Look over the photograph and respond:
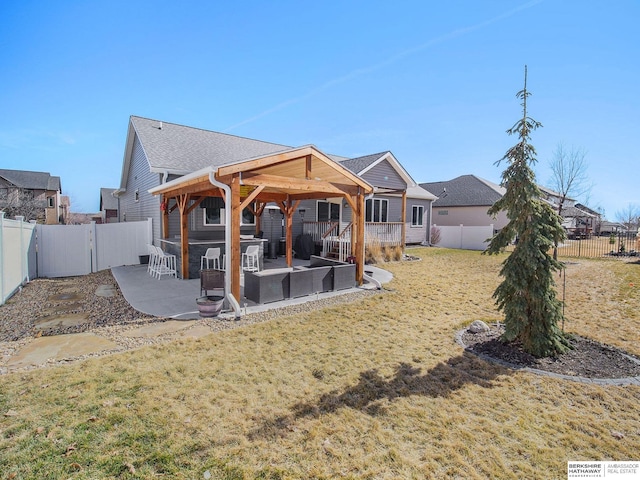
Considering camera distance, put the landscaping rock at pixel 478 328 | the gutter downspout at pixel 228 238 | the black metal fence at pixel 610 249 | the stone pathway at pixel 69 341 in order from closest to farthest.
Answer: the stone pathway at pixel 69 341
the landscaping rock at pixel 478 328
the gutter downspout at pixel 228 238
the black metal fence at pixel 610 249

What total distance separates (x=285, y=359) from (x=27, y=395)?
Answer: 2790 mm

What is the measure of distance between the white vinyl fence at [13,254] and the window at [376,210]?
14157 millimetres

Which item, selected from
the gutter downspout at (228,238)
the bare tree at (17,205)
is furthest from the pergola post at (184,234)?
the bare tree at (17,205)

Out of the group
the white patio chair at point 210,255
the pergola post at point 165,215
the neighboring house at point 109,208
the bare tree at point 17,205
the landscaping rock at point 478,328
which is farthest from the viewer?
the neighboring house at point 109,208

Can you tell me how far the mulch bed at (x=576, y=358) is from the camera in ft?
12.8

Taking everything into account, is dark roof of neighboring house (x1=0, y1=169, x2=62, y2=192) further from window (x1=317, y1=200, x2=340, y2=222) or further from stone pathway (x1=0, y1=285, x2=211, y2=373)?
stone pathway (x1=0, y1=285, x2=211, y2=373)

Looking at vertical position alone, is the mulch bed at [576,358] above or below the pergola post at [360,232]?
below

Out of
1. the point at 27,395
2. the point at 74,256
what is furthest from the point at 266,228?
the point at 27,395

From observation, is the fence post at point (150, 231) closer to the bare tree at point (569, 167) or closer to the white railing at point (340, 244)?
the white railing at point (340, 244)

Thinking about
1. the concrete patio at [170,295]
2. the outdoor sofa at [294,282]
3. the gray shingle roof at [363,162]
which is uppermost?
the gray shingle roof at [363,162]

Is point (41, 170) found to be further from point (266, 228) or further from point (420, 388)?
point (420, 388)

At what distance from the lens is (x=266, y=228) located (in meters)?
14.5

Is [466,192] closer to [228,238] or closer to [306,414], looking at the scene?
[228,238]

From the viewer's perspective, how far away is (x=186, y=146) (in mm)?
13312
